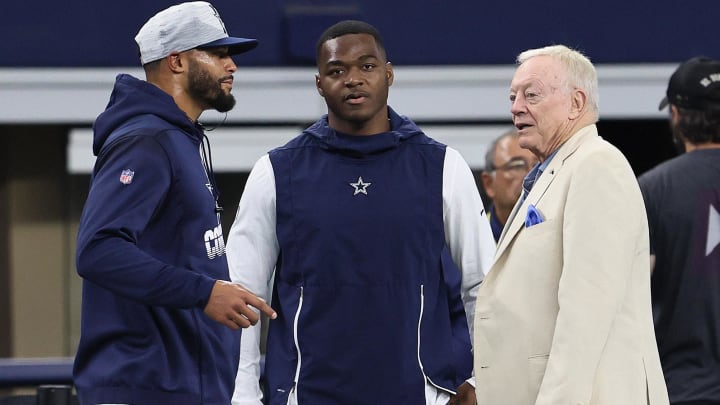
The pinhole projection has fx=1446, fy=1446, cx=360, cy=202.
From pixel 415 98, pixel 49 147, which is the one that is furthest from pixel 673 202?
pixel 49 147

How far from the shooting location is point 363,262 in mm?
3994

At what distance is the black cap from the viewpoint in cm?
475

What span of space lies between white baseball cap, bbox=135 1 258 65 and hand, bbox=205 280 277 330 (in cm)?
74

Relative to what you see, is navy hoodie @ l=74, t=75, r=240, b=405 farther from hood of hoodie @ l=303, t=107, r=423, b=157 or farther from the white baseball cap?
hood of hoodie @ l=303, t=107, r=423, b=157

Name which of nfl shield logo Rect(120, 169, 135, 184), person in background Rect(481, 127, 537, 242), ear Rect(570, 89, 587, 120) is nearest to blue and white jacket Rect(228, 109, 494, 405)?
ear Rect(570, 89, 587, 120)

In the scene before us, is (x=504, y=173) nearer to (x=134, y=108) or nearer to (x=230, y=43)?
(x=230, y=43)

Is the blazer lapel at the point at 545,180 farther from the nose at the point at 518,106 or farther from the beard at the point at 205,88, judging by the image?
the beard at the point at 205,88

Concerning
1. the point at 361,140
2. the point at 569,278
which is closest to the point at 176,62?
the point at 361,140

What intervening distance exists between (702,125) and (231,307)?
6.46ft

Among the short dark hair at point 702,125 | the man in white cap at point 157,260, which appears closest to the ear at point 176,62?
the man in white cap at point 157,260

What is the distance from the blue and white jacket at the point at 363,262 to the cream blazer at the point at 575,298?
44 centimetres

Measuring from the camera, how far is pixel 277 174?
4.14m

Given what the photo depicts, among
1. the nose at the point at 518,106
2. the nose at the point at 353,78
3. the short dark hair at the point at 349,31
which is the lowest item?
the nose at the point at 518,106

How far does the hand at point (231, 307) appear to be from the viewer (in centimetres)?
344
